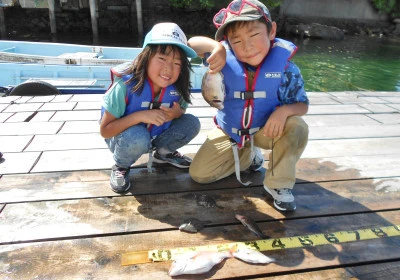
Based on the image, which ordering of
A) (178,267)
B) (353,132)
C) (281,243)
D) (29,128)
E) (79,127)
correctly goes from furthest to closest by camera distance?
1. (353,132)
2. (79,127)
3. (29,128)
4. (281,243)
5. (178,267)

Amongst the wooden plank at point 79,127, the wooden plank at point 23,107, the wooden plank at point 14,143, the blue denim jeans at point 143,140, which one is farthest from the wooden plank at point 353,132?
the wooden plank at point 23,107

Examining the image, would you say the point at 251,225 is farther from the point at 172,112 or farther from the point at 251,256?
the point at 172,112

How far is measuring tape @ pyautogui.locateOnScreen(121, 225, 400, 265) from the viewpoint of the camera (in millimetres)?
1748

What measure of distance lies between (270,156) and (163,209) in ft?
2.69

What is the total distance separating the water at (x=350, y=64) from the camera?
491 inches

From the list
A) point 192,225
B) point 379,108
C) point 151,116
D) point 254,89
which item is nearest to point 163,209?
point 192,225

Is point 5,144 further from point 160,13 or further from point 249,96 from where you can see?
point 160,13

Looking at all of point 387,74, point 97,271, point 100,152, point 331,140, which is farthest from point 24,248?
point 387,74

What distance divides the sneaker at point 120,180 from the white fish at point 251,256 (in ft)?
3.09

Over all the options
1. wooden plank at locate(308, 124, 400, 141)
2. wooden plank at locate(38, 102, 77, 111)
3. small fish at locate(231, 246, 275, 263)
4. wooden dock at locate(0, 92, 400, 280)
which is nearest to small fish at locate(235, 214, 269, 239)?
wooden dock at locate(0, 92, 400, 280)

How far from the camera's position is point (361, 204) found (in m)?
2.32

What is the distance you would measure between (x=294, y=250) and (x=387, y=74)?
15385 millimetres

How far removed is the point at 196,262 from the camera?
66.1 inches

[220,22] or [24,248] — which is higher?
[220,22]
